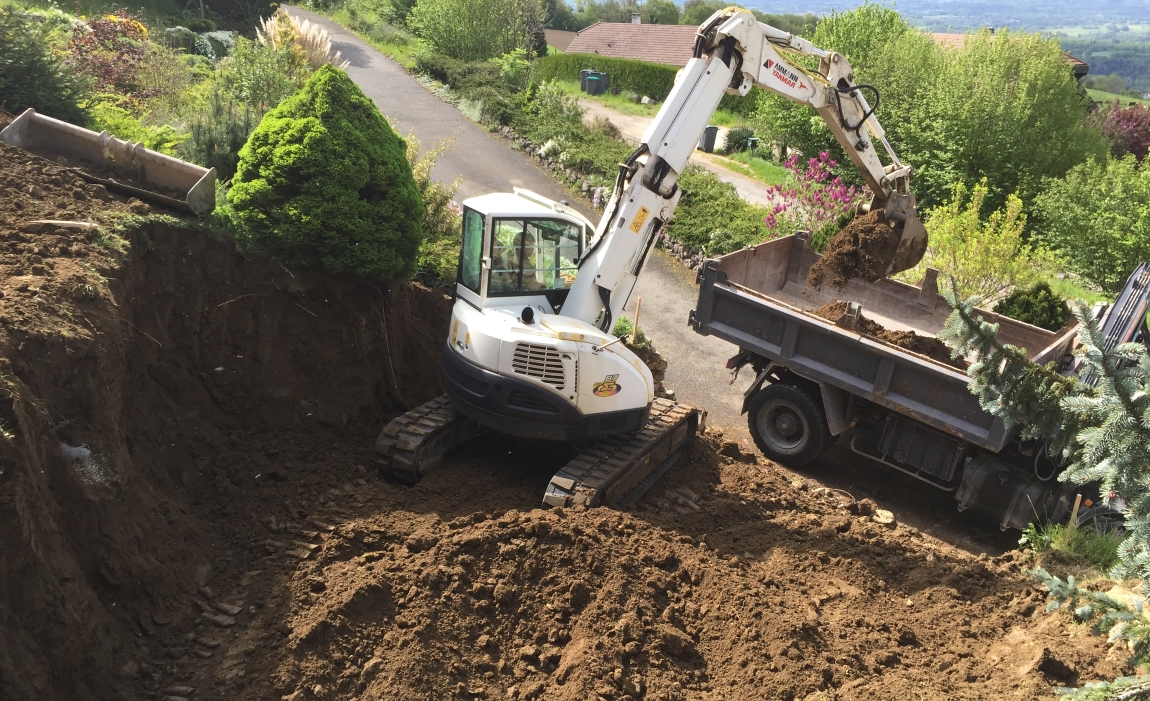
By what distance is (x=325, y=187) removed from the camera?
327 inches

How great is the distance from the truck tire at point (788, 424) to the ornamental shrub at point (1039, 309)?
2910mm

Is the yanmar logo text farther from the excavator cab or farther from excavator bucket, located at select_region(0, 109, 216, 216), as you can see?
excavator bucket, located at select_region(0, 109, 216, 216)

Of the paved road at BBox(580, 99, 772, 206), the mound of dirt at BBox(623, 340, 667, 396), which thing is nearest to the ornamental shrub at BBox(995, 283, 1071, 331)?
the mound of dirt at BBox(623, 340, 667, 396)

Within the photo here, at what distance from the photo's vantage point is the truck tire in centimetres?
873

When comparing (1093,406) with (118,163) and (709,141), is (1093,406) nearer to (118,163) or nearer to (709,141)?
(118,163)

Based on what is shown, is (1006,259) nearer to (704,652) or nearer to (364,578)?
(704,652)

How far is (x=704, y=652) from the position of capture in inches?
235

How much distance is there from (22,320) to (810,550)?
20.3 feet

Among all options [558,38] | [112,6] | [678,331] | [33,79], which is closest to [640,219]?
[678,331]

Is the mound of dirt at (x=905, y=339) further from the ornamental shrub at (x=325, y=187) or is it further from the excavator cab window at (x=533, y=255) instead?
the ornamental shrub at (x=325, y=187)

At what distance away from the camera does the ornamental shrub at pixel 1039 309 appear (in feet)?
31.4

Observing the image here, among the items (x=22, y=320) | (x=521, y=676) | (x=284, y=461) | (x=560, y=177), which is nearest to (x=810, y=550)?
(x=521, y=676)

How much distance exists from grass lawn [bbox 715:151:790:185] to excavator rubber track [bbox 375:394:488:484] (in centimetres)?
1685

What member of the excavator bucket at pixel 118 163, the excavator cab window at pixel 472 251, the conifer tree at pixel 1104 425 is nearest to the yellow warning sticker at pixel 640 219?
the excavator cab window at pixel 472 251
